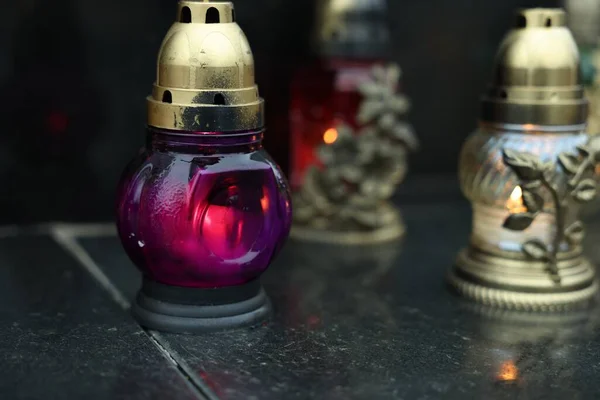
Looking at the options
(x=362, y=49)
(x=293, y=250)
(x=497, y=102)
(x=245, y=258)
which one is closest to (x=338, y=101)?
(x=362, y=49)

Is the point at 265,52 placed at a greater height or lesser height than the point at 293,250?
greater

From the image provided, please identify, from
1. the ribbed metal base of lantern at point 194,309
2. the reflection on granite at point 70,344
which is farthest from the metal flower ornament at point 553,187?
the reflection on granite at point 70,344

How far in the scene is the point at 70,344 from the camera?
87 cm

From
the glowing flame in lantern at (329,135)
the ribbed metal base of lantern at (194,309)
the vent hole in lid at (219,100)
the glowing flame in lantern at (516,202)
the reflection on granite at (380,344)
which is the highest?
the vent hole in lid at (219,100)

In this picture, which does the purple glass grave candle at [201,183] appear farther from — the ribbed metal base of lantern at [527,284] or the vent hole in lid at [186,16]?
the ribbed metal base of lantern at [527,284]

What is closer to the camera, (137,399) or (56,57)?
(137,399)

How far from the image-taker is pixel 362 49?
128cm

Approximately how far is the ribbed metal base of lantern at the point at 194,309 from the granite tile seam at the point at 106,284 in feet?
0.06

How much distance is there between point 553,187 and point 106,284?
0.49 meters

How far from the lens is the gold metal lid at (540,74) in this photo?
3.23 feet

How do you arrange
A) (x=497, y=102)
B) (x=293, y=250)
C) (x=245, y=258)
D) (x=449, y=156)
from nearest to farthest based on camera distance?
(x=245, y=258)
(x=497, y=102)
(x=293, y=250)
(x=449, y=156)

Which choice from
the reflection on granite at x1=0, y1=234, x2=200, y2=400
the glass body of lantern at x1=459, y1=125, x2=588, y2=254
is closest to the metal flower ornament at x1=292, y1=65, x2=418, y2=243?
the glass body of lantern at x1=459, y1=125, x2=588, y2=254

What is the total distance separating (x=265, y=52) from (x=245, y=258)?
511 millimetres

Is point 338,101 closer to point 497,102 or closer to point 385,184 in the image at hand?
point 385,184
